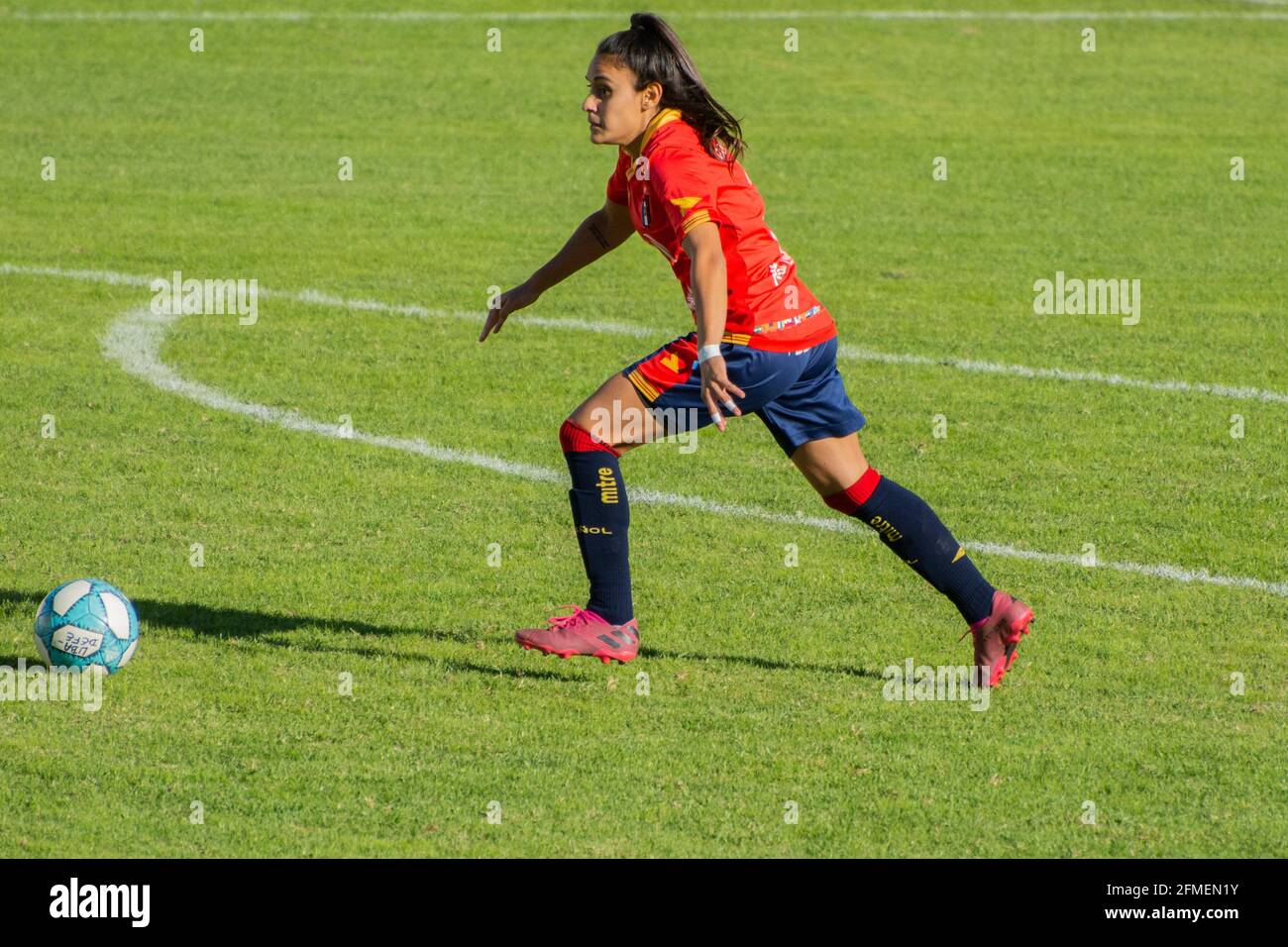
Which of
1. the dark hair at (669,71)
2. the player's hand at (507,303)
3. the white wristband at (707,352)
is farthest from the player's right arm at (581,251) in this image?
the white wristband at (707,352)

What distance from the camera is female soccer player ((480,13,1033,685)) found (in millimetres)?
6082

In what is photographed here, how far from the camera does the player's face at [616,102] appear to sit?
6.15 metres

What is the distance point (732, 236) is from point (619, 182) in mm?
590

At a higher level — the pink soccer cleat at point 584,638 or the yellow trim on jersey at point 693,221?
the yellow trim on jersey at point 693,221

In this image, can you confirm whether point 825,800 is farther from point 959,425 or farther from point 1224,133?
point 1224,133

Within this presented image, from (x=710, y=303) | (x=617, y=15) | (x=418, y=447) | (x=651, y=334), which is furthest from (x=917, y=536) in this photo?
(x=617, y=15)

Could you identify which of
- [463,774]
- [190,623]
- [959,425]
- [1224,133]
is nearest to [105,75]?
[1224,133]

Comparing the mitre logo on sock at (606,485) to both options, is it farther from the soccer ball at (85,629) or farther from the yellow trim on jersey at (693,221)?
the soccer ball at (85,629)

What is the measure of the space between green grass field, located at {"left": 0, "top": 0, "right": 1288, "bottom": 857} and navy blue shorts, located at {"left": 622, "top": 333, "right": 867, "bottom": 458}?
3.07ft

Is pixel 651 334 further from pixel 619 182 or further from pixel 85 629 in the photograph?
pixel 85 629

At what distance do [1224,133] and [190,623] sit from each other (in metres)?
16.0

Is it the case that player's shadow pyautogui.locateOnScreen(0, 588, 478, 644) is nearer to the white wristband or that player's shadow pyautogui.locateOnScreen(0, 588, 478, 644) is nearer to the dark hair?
the white wristband

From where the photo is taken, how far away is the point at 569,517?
8.41 metres

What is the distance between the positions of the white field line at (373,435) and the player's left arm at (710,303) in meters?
2.53
